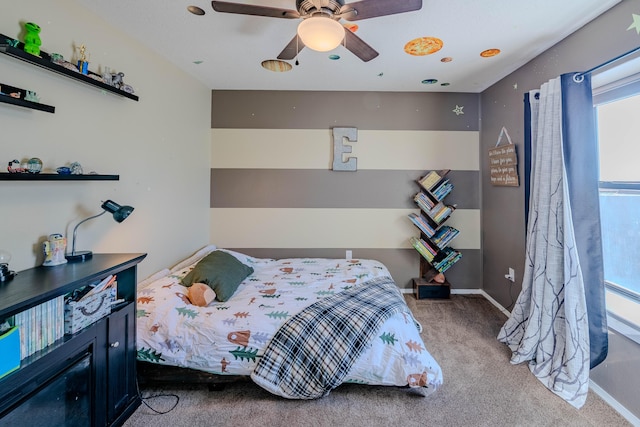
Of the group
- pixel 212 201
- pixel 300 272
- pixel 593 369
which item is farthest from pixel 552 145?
pixel 212 201

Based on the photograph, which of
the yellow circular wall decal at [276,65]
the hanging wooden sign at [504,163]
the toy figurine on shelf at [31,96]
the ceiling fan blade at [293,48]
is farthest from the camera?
the hanging wooden sign at [504,163]

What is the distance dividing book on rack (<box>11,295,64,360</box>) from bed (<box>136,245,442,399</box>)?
0.60m

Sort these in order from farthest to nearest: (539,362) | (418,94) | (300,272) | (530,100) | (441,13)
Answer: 1. (418,94)
2. (300,272)
3. (530,100)
4. (539,362)
5. (441,13)

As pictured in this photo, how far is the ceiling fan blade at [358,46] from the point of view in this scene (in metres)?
1.75

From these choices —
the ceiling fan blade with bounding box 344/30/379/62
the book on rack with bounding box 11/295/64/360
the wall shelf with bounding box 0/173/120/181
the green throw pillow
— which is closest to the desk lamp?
the wall shelf with bounding box 0/173/120/181

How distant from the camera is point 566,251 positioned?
196 cm

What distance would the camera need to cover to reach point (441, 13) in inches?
74.8

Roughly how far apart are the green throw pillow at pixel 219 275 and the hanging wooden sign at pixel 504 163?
8.86 feet

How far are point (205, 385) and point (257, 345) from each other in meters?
0.52

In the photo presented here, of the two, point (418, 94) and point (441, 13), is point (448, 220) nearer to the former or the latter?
point (418, 94)

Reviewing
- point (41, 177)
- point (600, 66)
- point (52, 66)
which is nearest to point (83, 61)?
point (52, 66)

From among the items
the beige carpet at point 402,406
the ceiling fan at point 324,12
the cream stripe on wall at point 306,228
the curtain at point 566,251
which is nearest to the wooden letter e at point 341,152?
the cream stripe on wall at point 306,228

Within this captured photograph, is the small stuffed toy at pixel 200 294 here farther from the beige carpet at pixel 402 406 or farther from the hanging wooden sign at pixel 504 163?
the hanging wooden sign at pixel 504 163

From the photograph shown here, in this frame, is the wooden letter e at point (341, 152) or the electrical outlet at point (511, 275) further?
the wooden letter e at point (341, 152)
